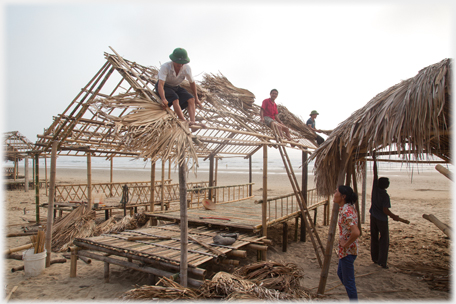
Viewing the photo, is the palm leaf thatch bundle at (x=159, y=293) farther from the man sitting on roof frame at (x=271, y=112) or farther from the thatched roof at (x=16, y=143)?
the thatched roof at (x=16, y=143)

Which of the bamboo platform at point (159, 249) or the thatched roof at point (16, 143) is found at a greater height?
the thatched roof at point (16, 143)

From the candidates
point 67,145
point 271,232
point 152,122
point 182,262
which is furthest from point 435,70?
point 67,145

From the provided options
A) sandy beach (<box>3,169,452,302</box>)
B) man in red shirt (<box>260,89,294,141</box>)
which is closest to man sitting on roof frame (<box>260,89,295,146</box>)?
man in red shirt (<box>260,89,294,141</box>)

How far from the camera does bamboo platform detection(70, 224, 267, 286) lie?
4031 mm

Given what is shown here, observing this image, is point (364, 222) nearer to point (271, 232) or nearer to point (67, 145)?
point (271, 232)

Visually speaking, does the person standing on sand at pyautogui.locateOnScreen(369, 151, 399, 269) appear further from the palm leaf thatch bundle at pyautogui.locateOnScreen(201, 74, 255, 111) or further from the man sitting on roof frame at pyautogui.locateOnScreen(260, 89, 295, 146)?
the palm leaf thatch bundle at pyautogui.locateOnScreen(201, 74, 255, 111)

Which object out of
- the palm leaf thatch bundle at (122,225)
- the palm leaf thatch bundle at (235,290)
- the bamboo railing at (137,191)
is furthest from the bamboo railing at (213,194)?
the palm leaf thatch bundle at (235,290)

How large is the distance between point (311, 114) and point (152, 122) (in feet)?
19.8

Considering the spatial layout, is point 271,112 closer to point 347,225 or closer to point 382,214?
point 382,214

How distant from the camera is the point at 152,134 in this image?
3.07 meters

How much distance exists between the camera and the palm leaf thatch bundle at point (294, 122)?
709 centimetres

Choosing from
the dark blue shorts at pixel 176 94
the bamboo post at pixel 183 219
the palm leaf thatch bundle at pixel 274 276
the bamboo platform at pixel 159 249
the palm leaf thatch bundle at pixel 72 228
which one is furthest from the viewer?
the palm leaf thatch bundle at pixel 72 228

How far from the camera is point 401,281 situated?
4625mm

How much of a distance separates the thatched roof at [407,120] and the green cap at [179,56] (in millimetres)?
2703
